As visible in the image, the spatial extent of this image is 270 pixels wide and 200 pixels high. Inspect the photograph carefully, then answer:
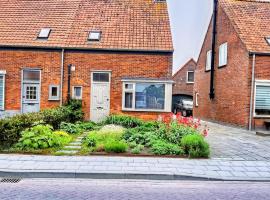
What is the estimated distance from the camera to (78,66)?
59.2ft

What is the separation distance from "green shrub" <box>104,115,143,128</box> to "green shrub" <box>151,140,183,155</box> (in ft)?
17.5

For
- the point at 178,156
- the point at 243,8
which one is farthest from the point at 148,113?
the point at 243,8

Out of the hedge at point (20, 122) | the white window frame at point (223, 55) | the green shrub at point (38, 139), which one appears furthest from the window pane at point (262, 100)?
the green shrub at point (38, 139)

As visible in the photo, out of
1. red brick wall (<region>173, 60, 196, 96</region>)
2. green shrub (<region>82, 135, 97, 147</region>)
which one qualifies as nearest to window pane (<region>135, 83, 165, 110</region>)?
green shrub (<region>82, 135, 97, 147</region>)

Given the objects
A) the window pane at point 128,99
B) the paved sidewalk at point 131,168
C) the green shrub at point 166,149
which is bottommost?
the paved sidewalk at point 131,168

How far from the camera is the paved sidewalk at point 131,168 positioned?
764 centimetres

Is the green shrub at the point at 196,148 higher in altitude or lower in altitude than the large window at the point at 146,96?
lower

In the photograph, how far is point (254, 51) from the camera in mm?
17312

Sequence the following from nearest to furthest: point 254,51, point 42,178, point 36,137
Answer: point 42,178 < point 36,137 < point 254,51

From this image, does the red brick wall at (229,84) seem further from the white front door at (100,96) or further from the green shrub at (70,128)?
the green shrub at (70,128)

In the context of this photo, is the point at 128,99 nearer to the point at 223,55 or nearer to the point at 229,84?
the point at 229,84

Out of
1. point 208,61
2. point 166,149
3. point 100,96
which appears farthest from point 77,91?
point 208,61

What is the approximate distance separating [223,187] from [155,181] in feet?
5.00

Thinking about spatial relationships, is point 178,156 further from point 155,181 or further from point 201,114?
point 201,114
